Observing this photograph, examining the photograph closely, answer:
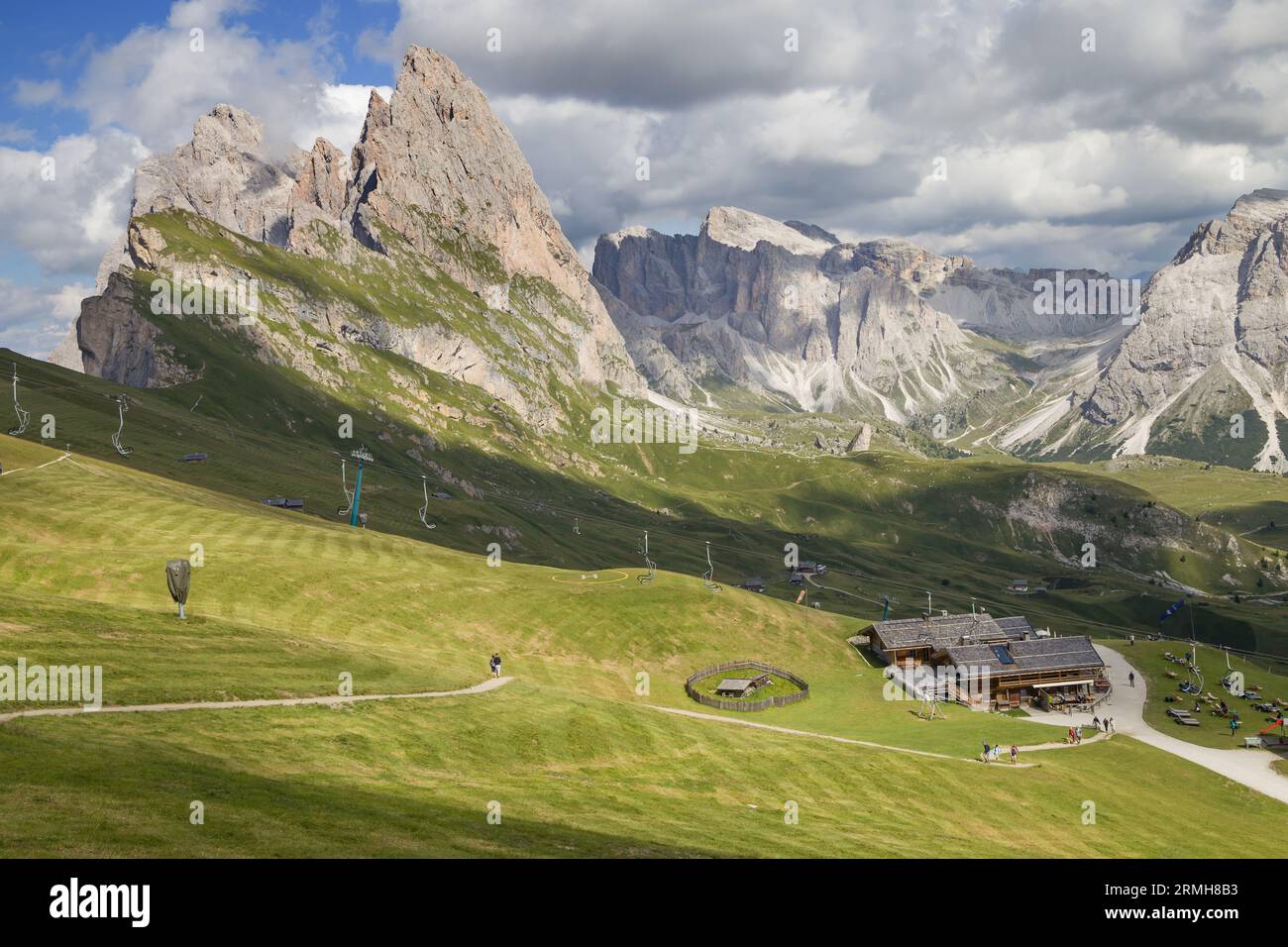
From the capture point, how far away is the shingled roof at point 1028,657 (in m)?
116

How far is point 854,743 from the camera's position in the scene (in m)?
74.7

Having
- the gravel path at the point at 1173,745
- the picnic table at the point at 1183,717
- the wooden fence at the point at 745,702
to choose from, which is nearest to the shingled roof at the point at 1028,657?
the gravel path at the point at 1173,745

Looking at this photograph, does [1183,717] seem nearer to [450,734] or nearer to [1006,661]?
[1006,661]

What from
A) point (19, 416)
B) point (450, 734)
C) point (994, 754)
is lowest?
point (994, 754)

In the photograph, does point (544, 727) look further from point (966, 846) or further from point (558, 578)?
point (558, 578)

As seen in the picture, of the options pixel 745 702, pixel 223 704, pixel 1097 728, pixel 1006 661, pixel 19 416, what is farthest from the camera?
pixel 19 416

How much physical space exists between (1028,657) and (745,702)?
47.3m

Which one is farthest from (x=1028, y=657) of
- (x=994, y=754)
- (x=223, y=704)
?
(x=223, y=704)

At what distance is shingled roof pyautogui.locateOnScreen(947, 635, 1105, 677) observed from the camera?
11612 centimetres

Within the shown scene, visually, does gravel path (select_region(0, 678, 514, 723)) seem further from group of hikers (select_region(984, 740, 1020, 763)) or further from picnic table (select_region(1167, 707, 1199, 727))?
picnic table (select_region(1167, 707, 1199, 727))

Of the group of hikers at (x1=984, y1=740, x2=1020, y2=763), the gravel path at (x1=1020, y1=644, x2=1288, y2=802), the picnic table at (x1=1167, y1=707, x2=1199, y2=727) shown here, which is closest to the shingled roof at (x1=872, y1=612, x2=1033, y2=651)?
the gravel path at (x1=1020, y1=644, x2=1288, y2=802)

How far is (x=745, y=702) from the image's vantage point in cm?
9525

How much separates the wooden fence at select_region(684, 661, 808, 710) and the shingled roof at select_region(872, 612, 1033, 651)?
19731 millimetres

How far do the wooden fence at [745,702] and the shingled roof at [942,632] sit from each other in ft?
64.7
